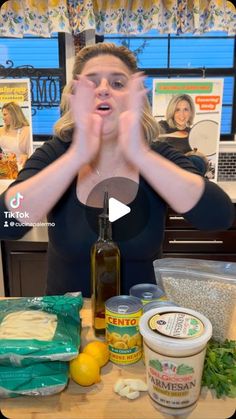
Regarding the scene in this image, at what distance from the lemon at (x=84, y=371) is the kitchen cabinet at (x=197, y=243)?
3.75 feet

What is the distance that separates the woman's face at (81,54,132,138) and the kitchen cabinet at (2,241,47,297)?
1.02 metres

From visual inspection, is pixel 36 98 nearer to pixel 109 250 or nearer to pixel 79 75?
pixel 79 75

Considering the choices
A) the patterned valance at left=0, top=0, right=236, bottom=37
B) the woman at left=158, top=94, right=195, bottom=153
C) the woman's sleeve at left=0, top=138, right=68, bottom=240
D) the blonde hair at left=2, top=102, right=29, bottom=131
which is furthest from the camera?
the woman at left=158, top=94, right=195, bottom=153

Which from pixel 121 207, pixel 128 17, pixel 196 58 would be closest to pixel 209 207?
pixel 121 207

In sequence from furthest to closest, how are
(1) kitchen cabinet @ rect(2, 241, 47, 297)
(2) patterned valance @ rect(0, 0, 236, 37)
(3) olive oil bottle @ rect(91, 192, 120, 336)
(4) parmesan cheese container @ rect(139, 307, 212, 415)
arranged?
(1) kitchen cabinet @ rect(2, 241, 47, 297), (2) patterned valance @ rect(0, 0, 236, 37), (3) olive oil bottle @ rect(91, 192, 120, 336), (4) parmesan cheese container @ rect(139, 307, 212, 415)

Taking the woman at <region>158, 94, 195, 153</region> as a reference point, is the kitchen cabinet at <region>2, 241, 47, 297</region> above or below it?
below

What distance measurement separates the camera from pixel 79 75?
71 centimetres

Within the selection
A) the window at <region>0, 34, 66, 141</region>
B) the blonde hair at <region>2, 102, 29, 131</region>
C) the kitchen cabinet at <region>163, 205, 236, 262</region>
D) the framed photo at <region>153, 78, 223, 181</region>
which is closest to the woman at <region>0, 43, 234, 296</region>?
the window at <region>0, 34, 66, 141</region>

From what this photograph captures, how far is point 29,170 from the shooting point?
72 cm

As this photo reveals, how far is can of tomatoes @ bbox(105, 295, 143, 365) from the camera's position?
20.3 inches

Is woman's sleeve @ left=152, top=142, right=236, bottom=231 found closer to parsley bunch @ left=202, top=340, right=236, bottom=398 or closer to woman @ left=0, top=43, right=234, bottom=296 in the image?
woman @ left=0, top=43, right=234, bottom=296

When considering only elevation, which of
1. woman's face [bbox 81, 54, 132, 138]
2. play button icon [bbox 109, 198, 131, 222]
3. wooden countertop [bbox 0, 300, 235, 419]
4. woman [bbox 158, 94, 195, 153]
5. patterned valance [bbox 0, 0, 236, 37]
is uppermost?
patterned valance [bbox 0, 0, 236, 37]

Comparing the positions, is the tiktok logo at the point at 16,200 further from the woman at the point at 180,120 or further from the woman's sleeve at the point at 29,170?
the woman at the point at 180,120

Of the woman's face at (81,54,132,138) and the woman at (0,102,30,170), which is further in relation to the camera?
the woman at (0,102,30,170)
